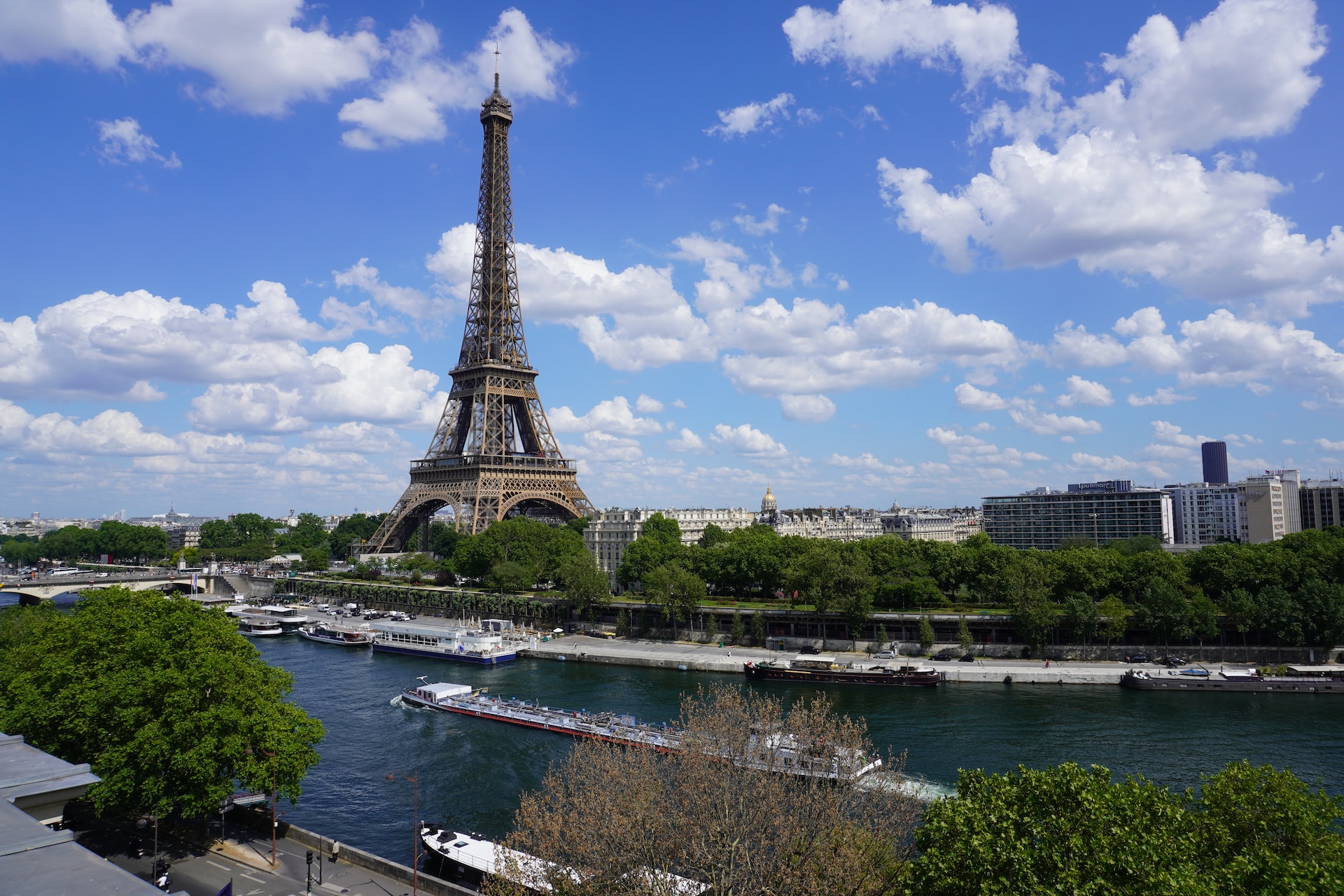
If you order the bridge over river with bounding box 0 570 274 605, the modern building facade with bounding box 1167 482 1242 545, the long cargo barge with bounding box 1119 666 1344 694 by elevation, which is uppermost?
Answer: the modern building facade with bounding box 1167 482 1242 545

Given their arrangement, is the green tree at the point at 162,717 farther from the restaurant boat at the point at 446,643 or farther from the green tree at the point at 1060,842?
the restaurant boat at the point at 446,643

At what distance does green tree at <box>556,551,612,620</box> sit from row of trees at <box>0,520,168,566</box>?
381ft

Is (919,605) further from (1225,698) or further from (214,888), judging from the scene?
(214,888)

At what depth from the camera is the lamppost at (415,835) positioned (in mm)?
22438

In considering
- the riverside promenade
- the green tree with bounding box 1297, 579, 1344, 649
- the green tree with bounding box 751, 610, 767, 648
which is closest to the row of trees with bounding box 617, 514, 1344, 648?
the green tree with bounding box 1297, 579, 1344, 649

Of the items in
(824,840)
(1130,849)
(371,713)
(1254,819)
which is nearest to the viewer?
(1130,849)

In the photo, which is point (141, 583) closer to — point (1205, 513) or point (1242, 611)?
point (1242, 611)

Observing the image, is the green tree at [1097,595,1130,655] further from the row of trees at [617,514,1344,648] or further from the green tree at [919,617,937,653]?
the green tree at [919,617,937,653]

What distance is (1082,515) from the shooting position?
132 metres

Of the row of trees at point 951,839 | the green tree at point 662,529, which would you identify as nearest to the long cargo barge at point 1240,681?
the row of trees at point 951,839

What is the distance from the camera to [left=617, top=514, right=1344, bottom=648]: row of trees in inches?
2191

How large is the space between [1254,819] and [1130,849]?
154 inches

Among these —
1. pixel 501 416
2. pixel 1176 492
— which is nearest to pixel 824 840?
pixel 501 416

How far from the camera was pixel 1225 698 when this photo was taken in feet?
155
